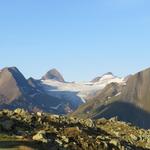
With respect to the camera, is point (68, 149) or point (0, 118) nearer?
point (68, 149)

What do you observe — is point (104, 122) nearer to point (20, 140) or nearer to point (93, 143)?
point (93, 143)

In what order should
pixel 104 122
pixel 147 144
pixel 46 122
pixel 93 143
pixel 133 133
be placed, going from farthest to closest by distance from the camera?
pixel 104 122, pixel 133 133, pixel 147 144, pixel 46 122, pixel 93 143

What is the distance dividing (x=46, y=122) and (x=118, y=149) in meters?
13.1

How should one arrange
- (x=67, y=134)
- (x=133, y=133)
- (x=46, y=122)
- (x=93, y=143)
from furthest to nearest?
(x=133, y=133) < (x=46, y=122) < (x=67, y=134) < (x=93, y=143)

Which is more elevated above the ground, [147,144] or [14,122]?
[14,122]

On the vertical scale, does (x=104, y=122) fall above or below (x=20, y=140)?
below

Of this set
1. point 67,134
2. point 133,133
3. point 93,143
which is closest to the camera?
point 93,143

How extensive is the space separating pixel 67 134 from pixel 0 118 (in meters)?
7.43

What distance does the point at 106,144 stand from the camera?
50.8 m

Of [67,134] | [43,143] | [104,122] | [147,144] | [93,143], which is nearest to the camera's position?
[43,143]

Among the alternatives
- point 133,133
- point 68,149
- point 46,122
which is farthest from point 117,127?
point 68,149

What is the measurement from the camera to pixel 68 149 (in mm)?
44875

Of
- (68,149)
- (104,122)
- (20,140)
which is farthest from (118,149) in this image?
(104,122)

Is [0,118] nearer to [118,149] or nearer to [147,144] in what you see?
[118,149]
